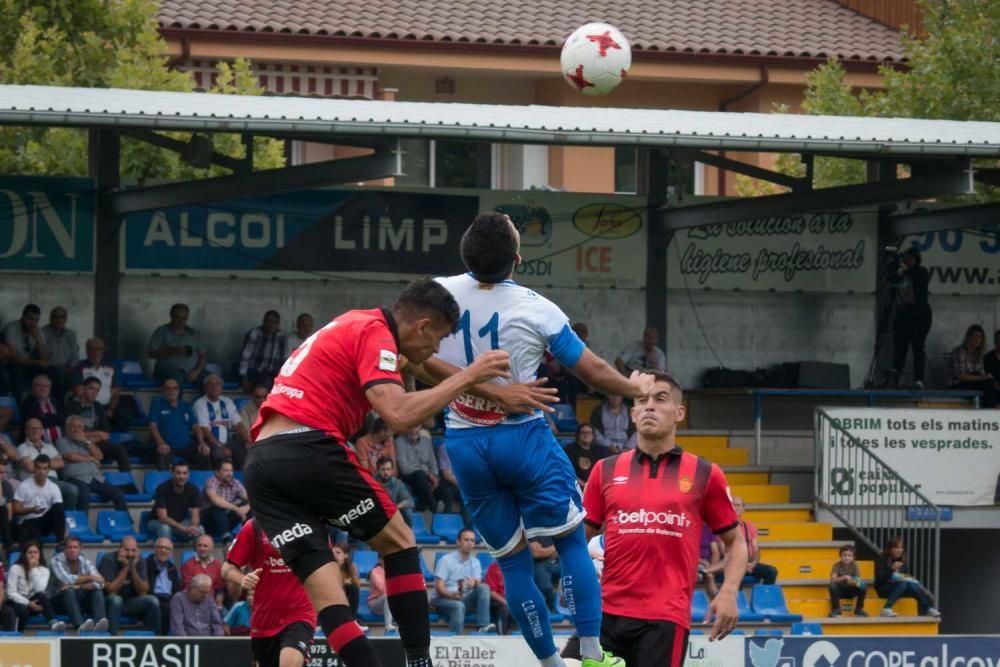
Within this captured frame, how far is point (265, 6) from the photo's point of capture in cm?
2920

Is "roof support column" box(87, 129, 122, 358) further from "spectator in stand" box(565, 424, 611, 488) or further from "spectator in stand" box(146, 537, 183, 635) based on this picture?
"spectator in stand" box(565, 424, 611, 488)

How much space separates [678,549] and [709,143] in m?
9.31

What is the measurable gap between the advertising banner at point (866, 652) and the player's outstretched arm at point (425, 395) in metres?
7.09

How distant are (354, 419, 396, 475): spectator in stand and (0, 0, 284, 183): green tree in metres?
7.78

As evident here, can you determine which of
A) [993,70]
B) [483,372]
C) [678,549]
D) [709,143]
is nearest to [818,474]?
[709,143]

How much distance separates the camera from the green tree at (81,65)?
79.4 ft

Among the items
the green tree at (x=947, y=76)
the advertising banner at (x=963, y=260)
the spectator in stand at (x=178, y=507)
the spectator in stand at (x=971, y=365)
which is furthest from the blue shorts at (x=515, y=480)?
the green tree at (x=947, y=76)

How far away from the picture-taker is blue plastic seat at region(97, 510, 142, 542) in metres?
17.1

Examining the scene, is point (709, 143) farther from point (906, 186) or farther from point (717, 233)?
point (717, 233)

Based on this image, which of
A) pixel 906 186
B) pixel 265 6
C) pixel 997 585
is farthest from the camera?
pixel 265 6

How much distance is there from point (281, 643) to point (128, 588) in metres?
6.38

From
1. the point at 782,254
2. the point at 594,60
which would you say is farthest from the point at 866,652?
the point at 782,254

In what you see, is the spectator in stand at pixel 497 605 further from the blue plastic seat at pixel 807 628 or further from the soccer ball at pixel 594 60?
the soccer ball at pixel 594 60

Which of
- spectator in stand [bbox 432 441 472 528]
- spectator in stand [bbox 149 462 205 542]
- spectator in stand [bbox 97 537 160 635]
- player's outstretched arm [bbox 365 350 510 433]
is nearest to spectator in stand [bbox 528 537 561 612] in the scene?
spectator in stand [bbox 432 441 472 528]
